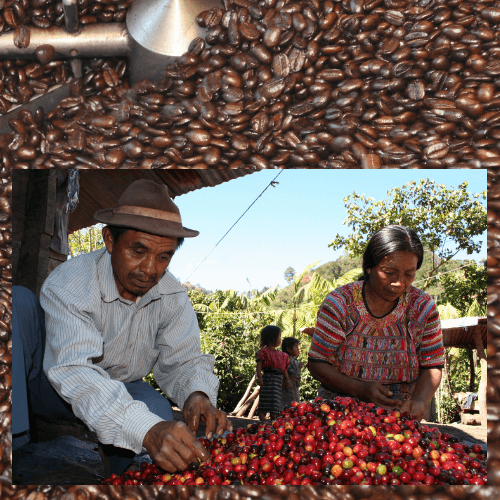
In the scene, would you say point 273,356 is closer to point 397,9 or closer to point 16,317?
point 16,317

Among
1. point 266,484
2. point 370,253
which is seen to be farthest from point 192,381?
point 370,253

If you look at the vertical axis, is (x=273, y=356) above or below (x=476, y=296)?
below

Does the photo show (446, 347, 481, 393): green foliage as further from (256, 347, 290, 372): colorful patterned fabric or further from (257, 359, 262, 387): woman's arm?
(257, 359, 262, 387): woman's arm

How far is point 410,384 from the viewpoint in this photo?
2232 millimetres

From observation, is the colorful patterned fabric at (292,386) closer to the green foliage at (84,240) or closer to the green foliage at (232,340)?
the green foliage at (232,340)

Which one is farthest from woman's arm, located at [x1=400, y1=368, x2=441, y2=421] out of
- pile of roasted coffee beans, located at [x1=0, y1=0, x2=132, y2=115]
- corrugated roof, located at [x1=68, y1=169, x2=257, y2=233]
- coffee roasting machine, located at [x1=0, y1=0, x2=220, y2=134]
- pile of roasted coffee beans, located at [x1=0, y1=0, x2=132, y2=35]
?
pile of roasted coffee beans, located at [x1=0, y1=0, x2=132, y2=35]

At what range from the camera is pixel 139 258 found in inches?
73.4

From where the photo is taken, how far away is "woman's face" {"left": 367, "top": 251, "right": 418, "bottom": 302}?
212 cm

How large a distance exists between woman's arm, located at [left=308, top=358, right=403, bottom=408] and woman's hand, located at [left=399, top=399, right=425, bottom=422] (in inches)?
2.3

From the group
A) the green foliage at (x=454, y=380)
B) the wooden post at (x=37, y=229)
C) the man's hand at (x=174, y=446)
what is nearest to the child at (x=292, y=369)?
the green foliage at (x=454, y=380)

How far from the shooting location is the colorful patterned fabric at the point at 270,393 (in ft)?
8.65

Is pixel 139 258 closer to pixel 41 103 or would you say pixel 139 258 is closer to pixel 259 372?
pixel 41 103

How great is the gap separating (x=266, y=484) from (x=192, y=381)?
1.56ft

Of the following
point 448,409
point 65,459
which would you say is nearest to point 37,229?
point 65,459
